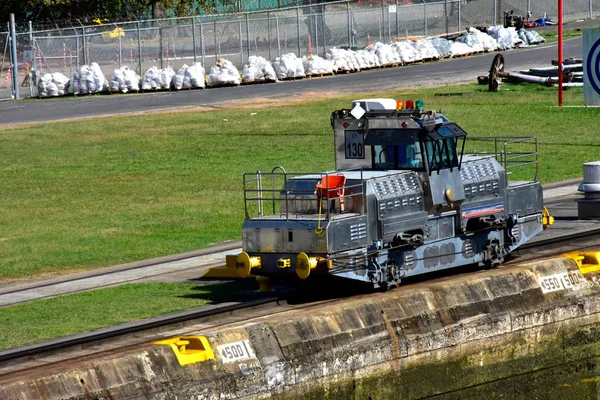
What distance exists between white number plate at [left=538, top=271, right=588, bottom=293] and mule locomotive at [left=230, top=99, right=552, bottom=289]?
102 cm

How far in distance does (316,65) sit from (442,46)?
892cm

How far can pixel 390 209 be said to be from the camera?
19.5 metres

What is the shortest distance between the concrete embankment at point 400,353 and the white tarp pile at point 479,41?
45.9 metres

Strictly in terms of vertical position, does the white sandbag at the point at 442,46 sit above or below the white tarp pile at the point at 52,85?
above

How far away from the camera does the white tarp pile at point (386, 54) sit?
63.0 m

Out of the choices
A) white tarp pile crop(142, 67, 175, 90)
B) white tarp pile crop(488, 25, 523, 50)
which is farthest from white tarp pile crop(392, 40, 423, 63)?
white tarp pile crop(142, 67, 175, 90)

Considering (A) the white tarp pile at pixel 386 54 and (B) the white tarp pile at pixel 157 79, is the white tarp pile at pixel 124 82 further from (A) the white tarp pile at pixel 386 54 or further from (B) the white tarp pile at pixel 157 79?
(A) the white tarp pile at pixel 386 54

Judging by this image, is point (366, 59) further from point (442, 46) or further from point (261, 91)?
point (261, 91)

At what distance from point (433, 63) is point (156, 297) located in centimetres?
4490

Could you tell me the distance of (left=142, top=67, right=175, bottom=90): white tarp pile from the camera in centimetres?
5847

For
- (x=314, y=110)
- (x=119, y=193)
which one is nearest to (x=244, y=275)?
(x=119, y=193)

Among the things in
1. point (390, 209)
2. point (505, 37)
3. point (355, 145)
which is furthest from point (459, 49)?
point (390, 209)

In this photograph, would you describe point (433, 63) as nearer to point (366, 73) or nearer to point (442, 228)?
point (366, 73)

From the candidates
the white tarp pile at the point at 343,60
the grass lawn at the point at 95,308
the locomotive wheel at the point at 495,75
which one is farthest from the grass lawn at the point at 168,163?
the white tarp pile at the point at 343,60
